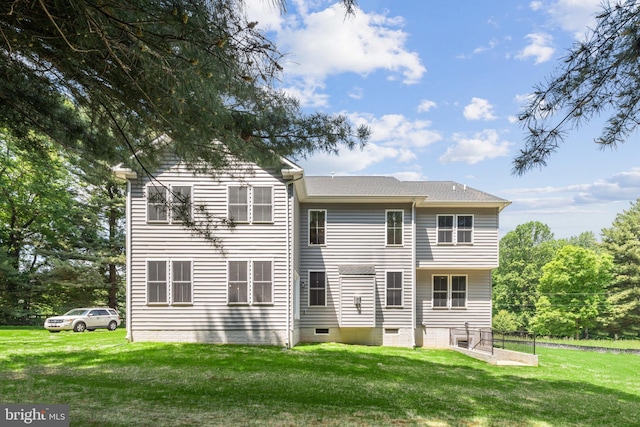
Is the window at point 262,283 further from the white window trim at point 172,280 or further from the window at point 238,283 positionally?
the white window trim at point 172,280

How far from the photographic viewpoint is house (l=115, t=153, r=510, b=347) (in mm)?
13094

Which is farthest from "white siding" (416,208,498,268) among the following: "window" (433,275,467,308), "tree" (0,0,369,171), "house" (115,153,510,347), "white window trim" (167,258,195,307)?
"tree" (0,0,369,171)

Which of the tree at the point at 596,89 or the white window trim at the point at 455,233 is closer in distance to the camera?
the tree at the point at 596,89

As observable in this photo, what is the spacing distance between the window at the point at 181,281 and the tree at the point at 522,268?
37.3 meters

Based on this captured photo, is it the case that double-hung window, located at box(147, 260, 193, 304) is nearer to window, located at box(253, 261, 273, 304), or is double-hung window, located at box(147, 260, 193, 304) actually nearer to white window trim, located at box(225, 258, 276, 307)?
white window trim, located at box(225, 258, 276, 307)

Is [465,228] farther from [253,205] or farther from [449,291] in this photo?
[253,205]

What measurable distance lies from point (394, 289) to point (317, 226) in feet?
11.7

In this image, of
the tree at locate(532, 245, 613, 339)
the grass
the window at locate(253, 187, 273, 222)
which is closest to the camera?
the grass

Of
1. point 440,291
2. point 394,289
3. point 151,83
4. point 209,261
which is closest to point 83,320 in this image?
point 209,261

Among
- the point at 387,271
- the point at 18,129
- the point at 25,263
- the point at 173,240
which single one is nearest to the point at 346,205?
the point at 387,271

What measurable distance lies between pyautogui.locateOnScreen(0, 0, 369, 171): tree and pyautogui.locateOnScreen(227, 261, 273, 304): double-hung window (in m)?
7.18

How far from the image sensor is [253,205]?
1334cm

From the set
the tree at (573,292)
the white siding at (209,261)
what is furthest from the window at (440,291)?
the tree at (573,292)

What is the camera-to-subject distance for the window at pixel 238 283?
43.1ft
